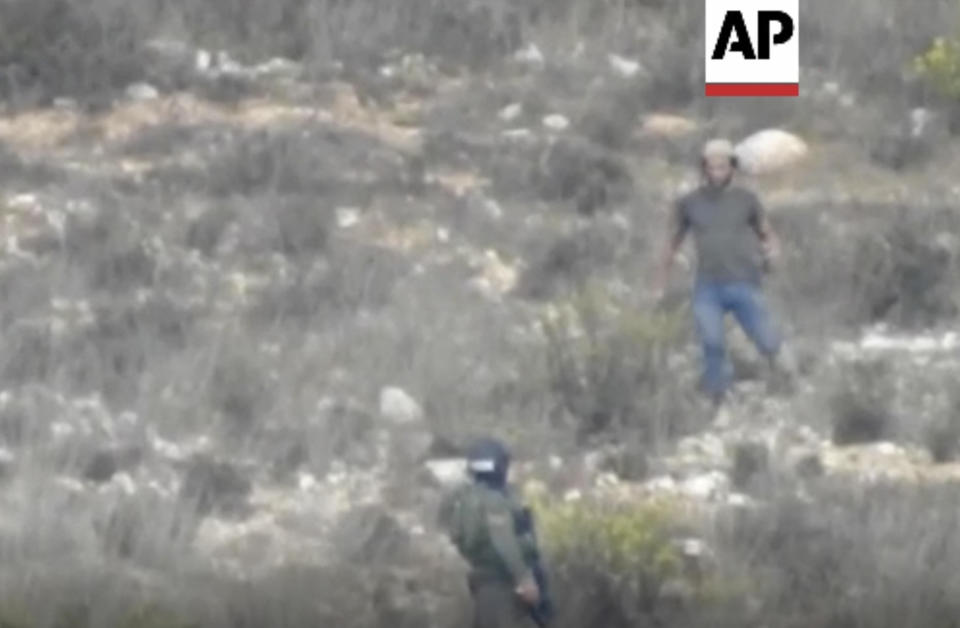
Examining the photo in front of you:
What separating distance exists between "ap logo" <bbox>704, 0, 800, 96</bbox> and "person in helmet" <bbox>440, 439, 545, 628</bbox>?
731 cm

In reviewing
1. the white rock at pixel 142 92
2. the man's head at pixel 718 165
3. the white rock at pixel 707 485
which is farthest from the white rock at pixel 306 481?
the white rock at pixel 142 92

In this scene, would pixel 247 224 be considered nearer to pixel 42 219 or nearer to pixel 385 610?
pixel 42 219

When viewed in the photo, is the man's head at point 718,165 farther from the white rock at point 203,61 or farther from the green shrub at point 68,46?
the white rock at point 203,61

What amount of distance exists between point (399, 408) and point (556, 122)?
6746 millimetres

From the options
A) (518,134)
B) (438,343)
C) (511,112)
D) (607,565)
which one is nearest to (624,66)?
(511,112)

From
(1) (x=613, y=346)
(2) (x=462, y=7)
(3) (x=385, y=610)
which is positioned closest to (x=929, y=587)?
(3) (x=385, y=610)

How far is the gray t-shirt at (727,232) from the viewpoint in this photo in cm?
1354

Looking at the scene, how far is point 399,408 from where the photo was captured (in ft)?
43.6

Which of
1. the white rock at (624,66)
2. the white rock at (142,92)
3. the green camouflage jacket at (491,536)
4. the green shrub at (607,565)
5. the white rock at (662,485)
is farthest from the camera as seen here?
the white rock at (624,66)

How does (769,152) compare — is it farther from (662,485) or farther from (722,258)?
(662,485)

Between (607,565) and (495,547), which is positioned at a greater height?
(495,547)

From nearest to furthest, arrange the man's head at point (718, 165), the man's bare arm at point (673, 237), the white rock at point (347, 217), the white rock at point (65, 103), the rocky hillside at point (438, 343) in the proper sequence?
the rocky hillside at point (438, 343) < the man's head at point (718, 165) < the man's bare arm at point (673, 237) < the white rock at point (347, 217) < the white rock at point (65, 103)

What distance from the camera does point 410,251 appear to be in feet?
54.7

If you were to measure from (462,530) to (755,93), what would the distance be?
36.2 ft
